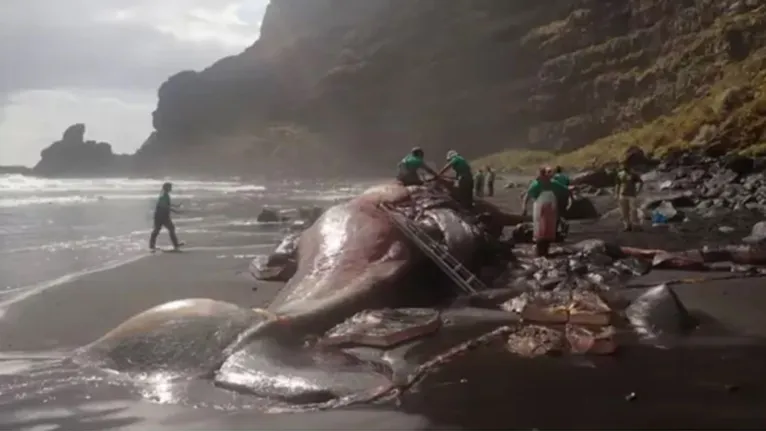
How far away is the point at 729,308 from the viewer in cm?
723

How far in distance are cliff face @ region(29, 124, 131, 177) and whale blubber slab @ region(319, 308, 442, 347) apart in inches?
5241

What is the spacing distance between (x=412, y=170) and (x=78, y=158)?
13694 centimetres

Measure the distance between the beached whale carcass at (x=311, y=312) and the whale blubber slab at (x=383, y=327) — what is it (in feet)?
0.16

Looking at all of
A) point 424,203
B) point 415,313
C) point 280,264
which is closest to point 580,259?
point 424,203

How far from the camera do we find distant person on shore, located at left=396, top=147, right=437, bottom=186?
11148mm

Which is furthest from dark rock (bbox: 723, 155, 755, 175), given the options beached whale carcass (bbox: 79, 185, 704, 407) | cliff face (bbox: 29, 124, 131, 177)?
cliff face (bbox: 29, 124, 131, 177)

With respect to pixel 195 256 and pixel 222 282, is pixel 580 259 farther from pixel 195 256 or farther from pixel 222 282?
pixel 195 256

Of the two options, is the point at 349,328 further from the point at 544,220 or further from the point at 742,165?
the point at 742,165

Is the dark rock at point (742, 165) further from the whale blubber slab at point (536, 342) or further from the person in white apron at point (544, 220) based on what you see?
the whale blubber slab at point (536, 342)

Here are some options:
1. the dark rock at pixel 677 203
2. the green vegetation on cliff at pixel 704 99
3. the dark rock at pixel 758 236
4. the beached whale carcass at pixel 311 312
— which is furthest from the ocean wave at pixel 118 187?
the beached whale carcass at pixel 311 312

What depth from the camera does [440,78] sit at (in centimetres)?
10462

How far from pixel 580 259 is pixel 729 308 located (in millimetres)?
2582

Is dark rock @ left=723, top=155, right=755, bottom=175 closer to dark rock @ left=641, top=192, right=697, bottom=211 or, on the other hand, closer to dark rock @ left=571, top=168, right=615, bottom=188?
dark rock @ left=641, top=192, right=697, bottom=211

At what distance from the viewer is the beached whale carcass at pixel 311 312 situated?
17.3 ft
